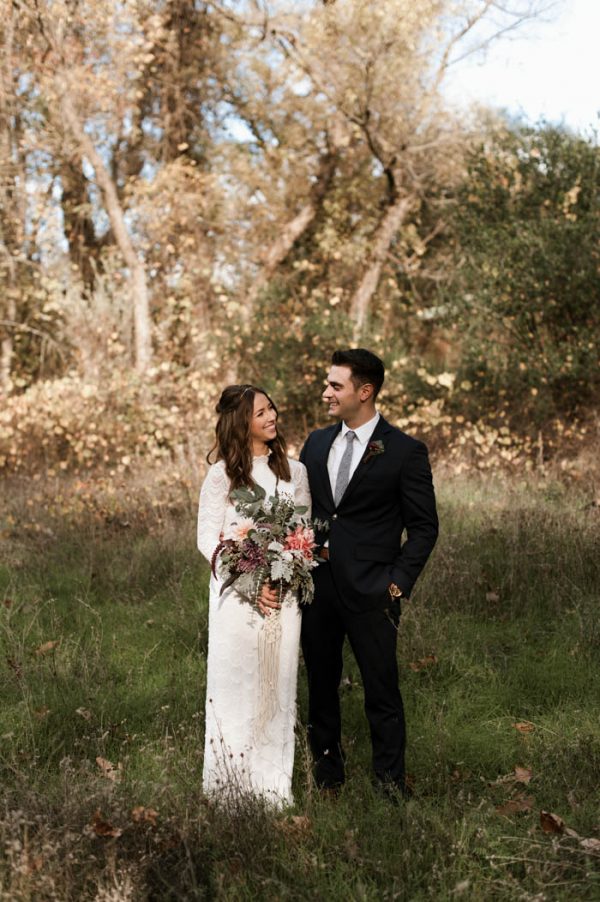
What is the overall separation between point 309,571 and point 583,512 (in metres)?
5.39

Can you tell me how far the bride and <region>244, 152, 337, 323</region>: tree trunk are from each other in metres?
14.1

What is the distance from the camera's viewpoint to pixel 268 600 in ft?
14.2

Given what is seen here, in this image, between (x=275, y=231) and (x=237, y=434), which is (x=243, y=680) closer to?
(x=237, y=434)

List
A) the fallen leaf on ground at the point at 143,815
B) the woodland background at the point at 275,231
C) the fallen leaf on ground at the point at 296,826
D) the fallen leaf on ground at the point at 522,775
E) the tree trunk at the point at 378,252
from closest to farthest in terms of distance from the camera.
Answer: the fallen leaf on ground at the point at 143,815
the fallen leaf on ground at the point at 296,826
the fallen leaf on ground at the point at 522,775
the woodland background at the point at 275,231
the tree trunk at the point at 378,252

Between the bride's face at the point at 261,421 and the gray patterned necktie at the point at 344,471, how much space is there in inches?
14.5

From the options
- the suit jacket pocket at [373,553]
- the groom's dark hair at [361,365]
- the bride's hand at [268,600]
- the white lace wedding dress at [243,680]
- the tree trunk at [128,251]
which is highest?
the tree trunk at [128,251]

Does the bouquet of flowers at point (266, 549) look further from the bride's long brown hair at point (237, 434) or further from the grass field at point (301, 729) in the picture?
the grass field at point (301, 729)

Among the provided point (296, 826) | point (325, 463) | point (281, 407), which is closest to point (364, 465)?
point (325, 463)

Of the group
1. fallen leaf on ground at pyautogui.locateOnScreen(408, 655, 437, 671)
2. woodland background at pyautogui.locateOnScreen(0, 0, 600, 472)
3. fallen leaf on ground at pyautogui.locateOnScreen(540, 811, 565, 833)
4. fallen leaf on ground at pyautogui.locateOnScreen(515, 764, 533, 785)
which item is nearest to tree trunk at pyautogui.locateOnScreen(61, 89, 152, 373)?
woodland background at pyautogui.locateOnScreen(0, 0, 600, 472)

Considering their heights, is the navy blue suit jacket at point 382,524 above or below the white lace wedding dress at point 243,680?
above

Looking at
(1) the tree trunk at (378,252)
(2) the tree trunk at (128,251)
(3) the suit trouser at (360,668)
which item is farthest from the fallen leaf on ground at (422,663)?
(1) the tree trunk at (378,252)

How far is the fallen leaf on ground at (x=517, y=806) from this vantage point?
168 inches

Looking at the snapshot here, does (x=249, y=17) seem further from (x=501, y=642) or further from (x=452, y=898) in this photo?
(x=452, y=898)

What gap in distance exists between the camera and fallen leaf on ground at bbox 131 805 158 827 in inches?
148
